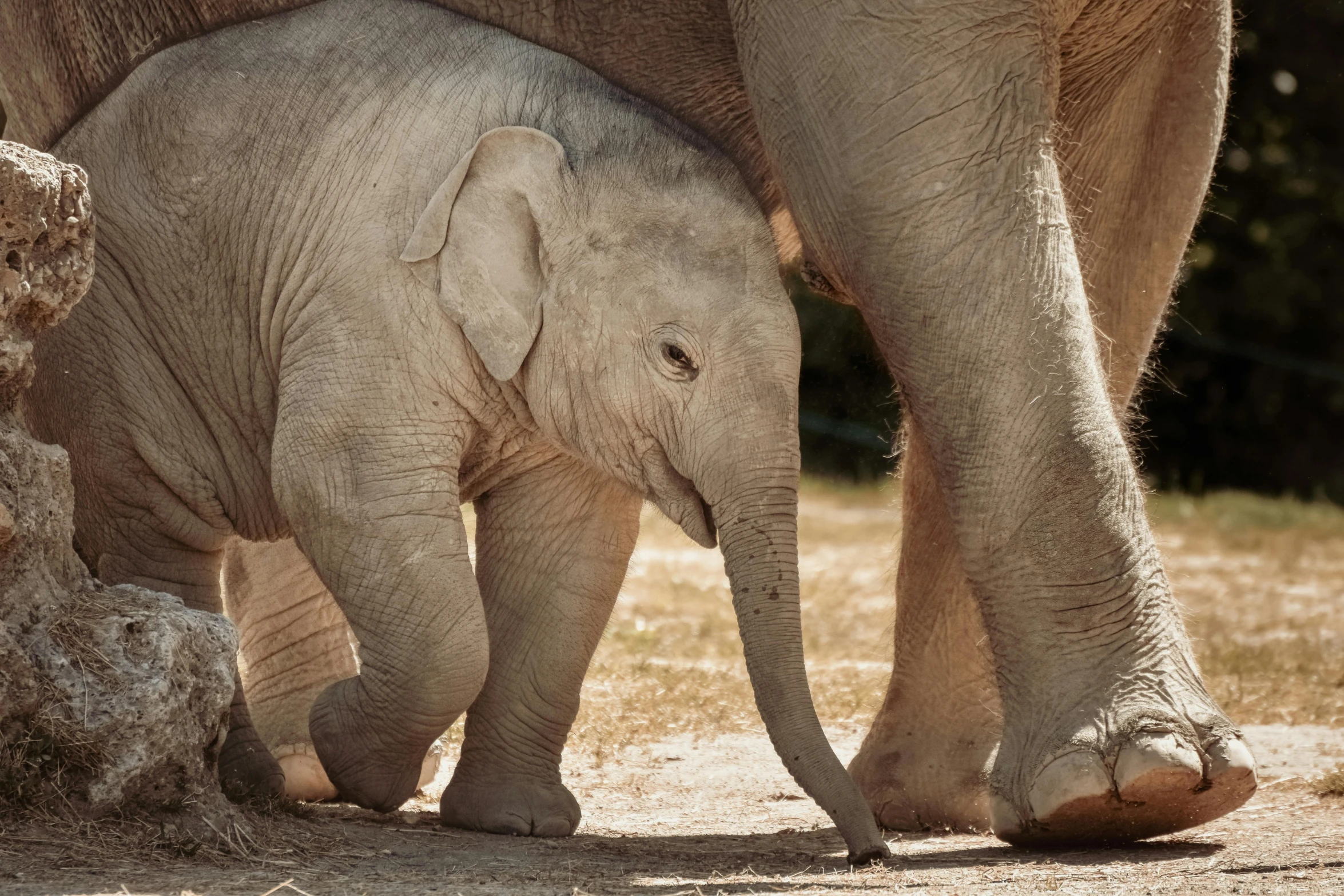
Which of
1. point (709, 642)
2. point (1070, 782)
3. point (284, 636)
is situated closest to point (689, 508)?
point (1070, 782)

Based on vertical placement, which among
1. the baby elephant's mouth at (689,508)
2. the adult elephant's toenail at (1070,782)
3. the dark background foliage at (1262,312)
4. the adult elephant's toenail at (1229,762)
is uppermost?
the dark background foliage at (1262,312)

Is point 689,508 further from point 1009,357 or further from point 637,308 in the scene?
point 1009,357

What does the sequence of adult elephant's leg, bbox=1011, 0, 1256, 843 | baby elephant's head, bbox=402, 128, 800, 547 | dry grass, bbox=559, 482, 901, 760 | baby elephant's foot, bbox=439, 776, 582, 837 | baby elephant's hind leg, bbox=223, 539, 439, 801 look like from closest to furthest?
baby elephant's head, bbox=402, 128, 800, 547 < baby elephant's foot, bbox=439, 776, 582, 837 < adult elephant's leg, bbox=1011, 0, 1256, 843 < baby elephant's hind leg, bbox=223, 539, 439, 801 < dry grass, bbox=559, 482, 901, 760

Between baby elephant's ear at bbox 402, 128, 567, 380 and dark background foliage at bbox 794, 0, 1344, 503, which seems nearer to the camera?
baby elephant's ear at bbox 402, 128, 567, 380

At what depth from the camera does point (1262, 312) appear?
14.1 metres

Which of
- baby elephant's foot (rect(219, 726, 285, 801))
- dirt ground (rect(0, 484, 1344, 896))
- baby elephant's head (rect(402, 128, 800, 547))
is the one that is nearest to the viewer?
dirt ground (rect(0, 484, 1344, 896))

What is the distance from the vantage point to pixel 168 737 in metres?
3.73

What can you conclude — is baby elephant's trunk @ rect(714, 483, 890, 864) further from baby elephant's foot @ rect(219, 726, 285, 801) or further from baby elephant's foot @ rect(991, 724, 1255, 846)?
baby elephant's foot @ rect(219, 726, 285, 801)

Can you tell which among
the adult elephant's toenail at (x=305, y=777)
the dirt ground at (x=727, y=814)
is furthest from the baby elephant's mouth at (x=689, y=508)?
the adult elephant's toenail at (x=305, y=777)

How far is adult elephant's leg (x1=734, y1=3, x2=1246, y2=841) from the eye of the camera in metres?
3.91

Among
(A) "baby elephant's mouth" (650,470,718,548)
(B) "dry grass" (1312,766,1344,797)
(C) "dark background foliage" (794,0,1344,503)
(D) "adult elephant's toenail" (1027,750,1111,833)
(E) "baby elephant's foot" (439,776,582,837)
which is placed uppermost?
(C) "dark background foliage" (794,0,1344,503)

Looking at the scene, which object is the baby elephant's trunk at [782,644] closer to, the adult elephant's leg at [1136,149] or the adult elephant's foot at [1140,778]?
the adult elephant's foot at [1140,778]

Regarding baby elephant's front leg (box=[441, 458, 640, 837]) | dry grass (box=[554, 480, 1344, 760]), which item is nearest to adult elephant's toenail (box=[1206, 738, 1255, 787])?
dry grass (box=[554, 480, 1344, 760])

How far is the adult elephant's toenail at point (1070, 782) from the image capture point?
12.6 ft
